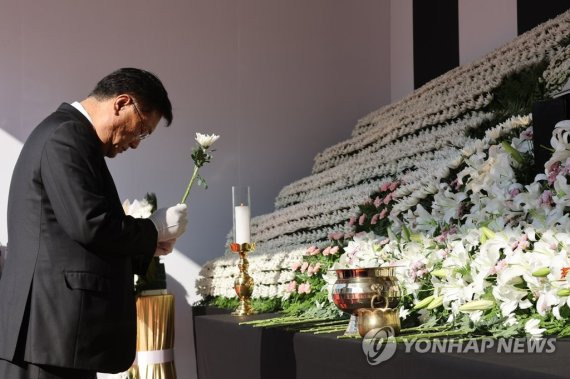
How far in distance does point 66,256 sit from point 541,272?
3.44 ft

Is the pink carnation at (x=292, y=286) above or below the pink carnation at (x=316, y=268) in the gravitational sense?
below

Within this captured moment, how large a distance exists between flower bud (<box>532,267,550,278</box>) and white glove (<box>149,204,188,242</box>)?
0.89 meters

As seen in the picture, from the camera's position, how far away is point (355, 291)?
2.16 metres

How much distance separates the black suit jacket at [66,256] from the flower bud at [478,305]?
0.77 m

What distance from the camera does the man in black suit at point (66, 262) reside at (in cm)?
191

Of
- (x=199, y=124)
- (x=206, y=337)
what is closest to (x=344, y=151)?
(x=199, y=124)

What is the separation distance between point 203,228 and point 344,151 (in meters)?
1.08

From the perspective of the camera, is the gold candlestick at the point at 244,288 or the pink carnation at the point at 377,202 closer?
the pink carnation at the point at 377,202

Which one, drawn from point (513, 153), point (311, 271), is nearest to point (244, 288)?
point (311, 271)

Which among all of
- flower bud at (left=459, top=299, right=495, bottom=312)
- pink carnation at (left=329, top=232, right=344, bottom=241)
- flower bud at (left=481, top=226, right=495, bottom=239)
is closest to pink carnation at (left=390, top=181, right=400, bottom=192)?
pink carnation at (left=329, top=232, right=344, bottom=241)

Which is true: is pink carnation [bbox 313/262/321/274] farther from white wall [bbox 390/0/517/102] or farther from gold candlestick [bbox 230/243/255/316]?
white wall [bbox 390/0/517/102]

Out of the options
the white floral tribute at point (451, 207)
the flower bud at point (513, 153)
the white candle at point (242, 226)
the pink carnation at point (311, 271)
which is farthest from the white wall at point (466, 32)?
the flower bud at point (513, 153)

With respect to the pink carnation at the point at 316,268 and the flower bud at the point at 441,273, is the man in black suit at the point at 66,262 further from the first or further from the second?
the pink carnation at the point at 316,268

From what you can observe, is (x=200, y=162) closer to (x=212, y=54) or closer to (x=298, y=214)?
(x=298, y=214)
